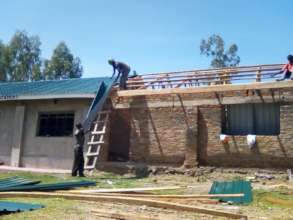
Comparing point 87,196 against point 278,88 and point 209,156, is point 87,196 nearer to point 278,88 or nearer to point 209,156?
point 209,156

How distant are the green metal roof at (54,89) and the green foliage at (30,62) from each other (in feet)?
71.9

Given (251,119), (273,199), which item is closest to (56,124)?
(251,119)

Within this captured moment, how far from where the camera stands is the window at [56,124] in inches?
628

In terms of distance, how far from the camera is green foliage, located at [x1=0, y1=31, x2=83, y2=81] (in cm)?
3991

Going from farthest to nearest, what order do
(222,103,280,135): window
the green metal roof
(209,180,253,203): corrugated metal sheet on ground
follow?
the green metal roof → (222,103,280,135): window → (209,180,253,203): corrugated metal sheet on ground

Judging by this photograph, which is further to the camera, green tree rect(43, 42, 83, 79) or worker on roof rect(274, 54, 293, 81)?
green tree rect(43, 42, 83, 79)

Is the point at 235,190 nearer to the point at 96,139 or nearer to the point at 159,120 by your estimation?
the point at 159,120

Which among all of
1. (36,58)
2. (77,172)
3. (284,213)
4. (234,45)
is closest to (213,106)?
(77,172)

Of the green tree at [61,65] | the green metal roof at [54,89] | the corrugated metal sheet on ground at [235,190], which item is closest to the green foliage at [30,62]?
the green tree at [61,65]

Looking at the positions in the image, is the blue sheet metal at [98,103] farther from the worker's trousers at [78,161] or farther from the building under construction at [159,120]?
the worker's trousers at [78,161]

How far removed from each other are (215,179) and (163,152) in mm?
2313

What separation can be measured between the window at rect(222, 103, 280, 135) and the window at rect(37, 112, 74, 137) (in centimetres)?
635

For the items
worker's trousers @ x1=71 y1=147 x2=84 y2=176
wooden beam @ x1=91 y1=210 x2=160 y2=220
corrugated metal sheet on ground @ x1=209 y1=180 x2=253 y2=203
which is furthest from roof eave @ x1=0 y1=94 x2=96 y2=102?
wooden beam @ x1=91 y1=210 x2=160 y2=220

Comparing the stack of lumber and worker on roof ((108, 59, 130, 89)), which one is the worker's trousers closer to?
worker on roof ((108, 59, 130, 89))
